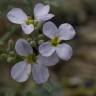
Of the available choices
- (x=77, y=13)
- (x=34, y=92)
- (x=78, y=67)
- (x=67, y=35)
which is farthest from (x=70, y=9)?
(x=67, y=35)

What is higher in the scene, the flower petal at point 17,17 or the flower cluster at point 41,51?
the flower petal at point 17,17

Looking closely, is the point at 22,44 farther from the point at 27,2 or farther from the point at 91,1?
the point at 91,1

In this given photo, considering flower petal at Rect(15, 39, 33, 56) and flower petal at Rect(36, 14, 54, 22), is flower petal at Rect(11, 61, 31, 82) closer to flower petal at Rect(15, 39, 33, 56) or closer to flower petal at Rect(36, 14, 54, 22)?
flower petal at Rect(15, 39, 33, 56)

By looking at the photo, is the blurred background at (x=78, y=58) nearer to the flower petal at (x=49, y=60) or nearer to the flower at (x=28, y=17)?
the flower at (x=28, y=17)

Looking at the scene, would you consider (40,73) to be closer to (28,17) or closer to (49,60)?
(49,60)

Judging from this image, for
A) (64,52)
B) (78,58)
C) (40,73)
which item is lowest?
(78,58)

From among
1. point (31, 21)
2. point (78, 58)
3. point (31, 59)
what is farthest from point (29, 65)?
point (78, 58)

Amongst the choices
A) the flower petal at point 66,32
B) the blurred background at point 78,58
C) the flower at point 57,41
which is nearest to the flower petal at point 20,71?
the flower at point 57,41
